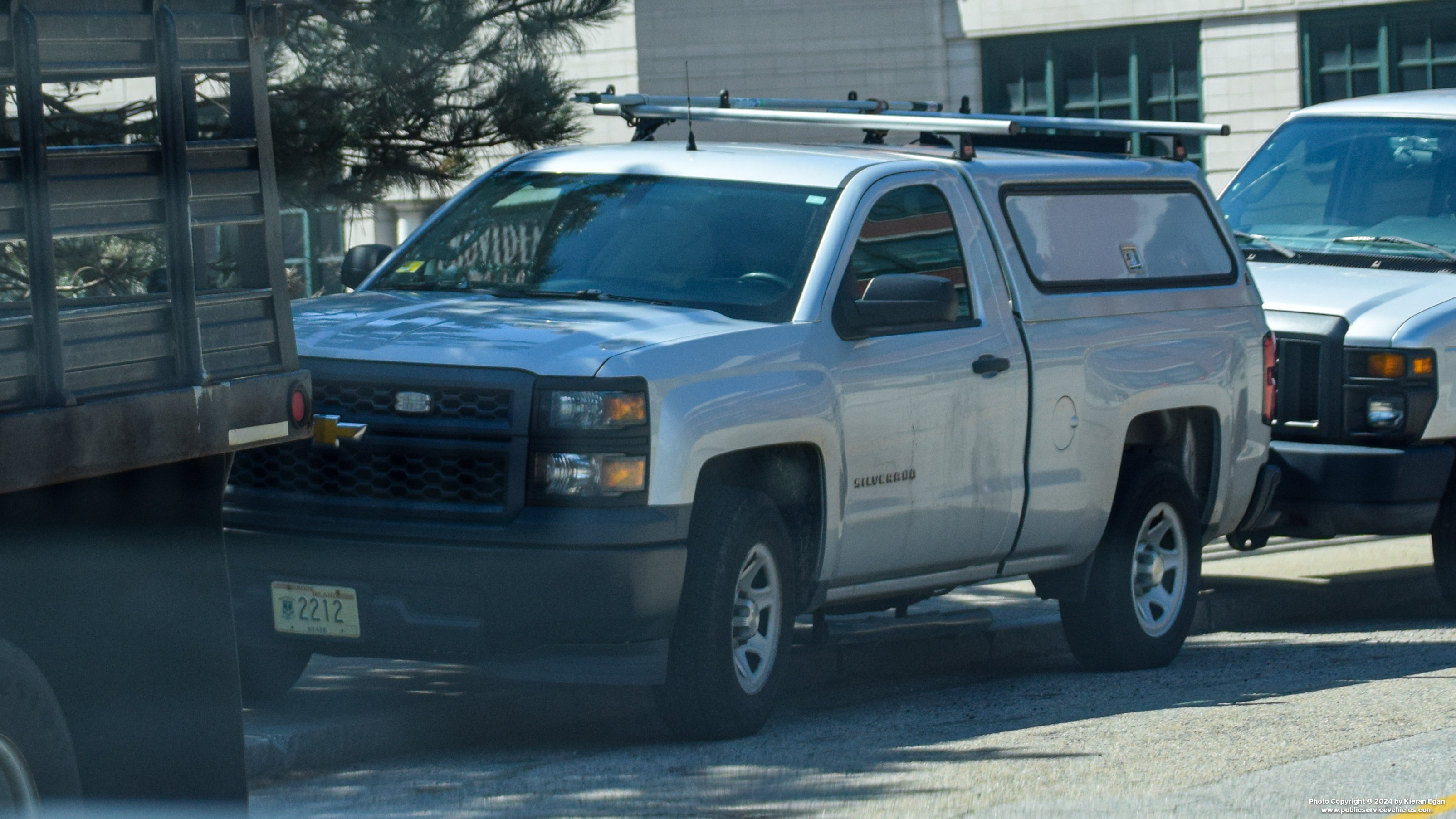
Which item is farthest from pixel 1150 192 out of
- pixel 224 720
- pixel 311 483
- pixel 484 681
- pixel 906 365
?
pixel 224 720

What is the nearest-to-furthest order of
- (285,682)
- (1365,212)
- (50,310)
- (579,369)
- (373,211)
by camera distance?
(50,310) → (579,369) → (285,682) → (1365,212) → (373,211)

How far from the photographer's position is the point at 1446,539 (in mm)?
10070

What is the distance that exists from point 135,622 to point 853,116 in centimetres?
463

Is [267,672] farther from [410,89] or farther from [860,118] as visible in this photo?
[410,89]

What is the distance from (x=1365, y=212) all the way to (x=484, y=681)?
5.64m

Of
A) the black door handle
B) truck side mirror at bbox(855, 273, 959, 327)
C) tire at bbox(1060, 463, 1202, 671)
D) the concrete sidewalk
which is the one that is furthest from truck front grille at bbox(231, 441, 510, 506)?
tire at bbox(1060, 463, 1202, 671)

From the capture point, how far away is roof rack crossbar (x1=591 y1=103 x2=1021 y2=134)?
26.3ft

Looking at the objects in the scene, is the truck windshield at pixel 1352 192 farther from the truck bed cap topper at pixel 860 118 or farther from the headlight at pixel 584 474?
the headlight at pixel 584 474

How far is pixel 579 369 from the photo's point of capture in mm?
6266

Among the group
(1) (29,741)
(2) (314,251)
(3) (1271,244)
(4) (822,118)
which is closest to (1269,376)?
(3) (1271,244)

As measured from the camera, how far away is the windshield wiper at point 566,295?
7.24m

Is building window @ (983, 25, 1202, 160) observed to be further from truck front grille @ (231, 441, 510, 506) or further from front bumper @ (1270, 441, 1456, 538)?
truck front grille @ (231, 441, 510, 506)

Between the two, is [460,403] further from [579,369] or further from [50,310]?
[50,310]

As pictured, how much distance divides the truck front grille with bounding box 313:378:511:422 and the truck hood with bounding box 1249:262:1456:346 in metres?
4.84
